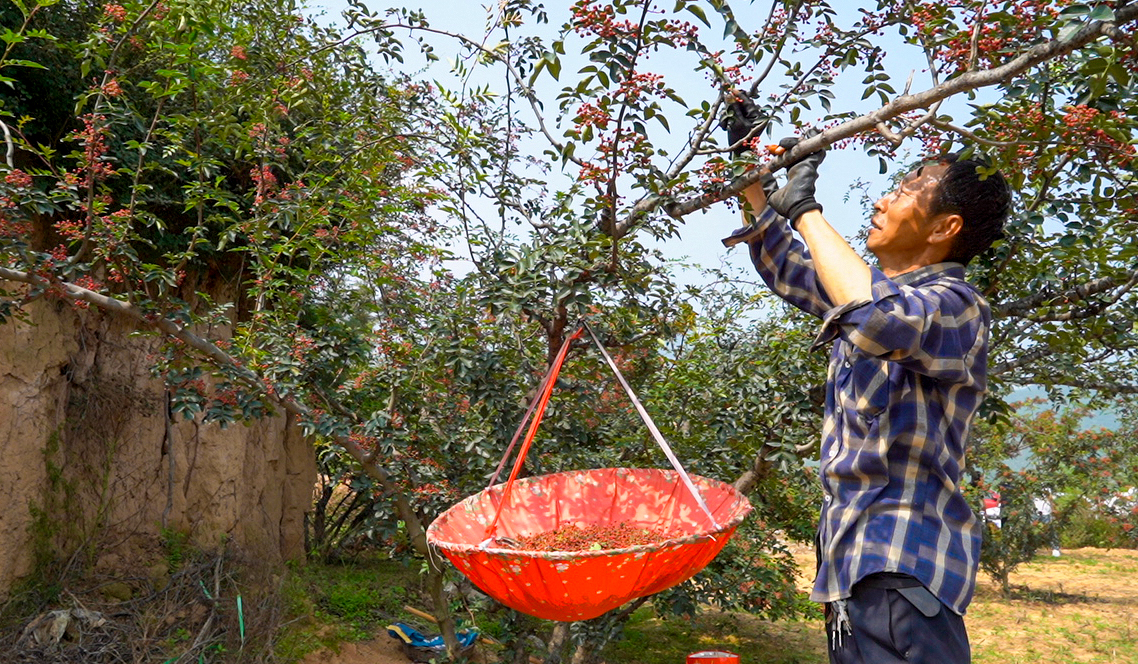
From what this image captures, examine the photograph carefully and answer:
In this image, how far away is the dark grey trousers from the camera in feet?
4.24

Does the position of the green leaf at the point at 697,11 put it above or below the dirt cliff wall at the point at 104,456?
above

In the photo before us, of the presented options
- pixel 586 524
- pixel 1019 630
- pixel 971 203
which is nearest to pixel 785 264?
pixel 971 203

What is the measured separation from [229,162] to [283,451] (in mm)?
2783

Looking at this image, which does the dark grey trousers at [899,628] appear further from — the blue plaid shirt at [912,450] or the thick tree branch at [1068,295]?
the thick tree branch at [1068,295]

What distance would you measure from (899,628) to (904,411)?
33 cm

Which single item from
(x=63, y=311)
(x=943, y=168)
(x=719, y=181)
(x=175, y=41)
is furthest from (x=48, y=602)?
(x=943, y=168)

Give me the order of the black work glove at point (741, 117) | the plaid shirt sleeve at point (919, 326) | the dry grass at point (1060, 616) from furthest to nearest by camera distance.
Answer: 1. the dry grass at point (1060, 616)
2. the black work glove at point (741, 117)
3. the plaid shirt sleeve at point (919, 326)

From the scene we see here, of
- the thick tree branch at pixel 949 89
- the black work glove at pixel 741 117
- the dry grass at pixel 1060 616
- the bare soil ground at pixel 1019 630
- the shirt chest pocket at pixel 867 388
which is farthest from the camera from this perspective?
the dry grass at pixel 1060 616

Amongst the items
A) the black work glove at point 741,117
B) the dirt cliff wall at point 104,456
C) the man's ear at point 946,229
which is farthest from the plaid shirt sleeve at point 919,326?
the dirt cliff wall at point 104,456

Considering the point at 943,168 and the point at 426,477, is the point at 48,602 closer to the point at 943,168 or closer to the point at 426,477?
the point at 426,477

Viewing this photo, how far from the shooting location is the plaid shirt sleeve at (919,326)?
3.95 feet

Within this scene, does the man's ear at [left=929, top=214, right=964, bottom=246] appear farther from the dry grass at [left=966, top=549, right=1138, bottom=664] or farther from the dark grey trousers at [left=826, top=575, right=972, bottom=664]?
the dry grass at [left=966, top=549, right=1138, bottom=664]

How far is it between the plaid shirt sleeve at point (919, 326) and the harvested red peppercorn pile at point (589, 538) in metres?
1.03

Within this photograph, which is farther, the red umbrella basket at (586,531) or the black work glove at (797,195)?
the red umbrella basket at (586,531)
